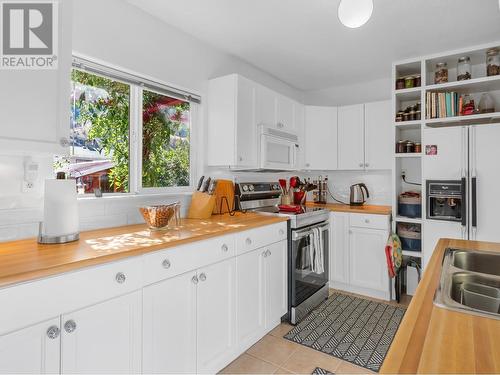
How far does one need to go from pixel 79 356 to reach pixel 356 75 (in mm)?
3691

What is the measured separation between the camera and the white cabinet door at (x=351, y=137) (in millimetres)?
3605

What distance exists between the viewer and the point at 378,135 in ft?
11.5

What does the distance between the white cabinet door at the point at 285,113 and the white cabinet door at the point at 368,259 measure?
4.29ft

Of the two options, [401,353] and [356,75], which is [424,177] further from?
[401,353]

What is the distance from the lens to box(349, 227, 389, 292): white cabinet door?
3125mm

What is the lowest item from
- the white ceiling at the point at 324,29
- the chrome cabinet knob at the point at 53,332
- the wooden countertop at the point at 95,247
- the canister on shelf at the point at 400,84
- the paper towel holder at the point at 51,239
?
the chrome cabinet knob at the point at 53,332

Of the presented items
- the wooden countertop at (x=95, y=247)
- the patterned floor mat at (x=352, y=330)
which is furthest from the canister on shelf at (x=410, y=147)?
the wooden countertop at (x=95, y=247)

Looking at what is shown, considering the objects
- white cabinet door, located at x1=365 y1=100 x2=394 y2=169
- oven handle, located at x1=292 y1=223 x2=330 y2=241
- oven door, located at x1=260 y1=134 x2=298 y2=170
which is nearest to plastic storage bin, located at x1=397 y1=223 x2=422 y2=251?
white cabinet door, located at x1=365 y1=100 x2=394 y2=169

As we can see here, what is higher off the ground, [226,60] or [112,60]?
[226,60]

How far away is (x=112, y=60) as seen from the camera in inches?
82.1

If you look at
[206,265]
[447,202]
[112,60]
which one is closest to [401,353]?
[206,265]

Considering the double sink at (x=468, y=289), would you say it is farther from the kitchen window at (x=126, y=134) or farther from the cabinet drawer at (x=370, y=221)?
the kitchen window at (x=126, y=134)

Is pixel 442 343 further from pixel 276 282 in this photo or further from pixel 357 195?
pixel 357 195

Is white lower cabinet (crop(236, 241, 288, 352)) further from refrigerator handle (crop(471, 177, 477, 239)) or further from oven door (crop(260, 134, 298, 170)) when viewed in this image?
refrigerator handle (crop(471, 177, 477, 239))
